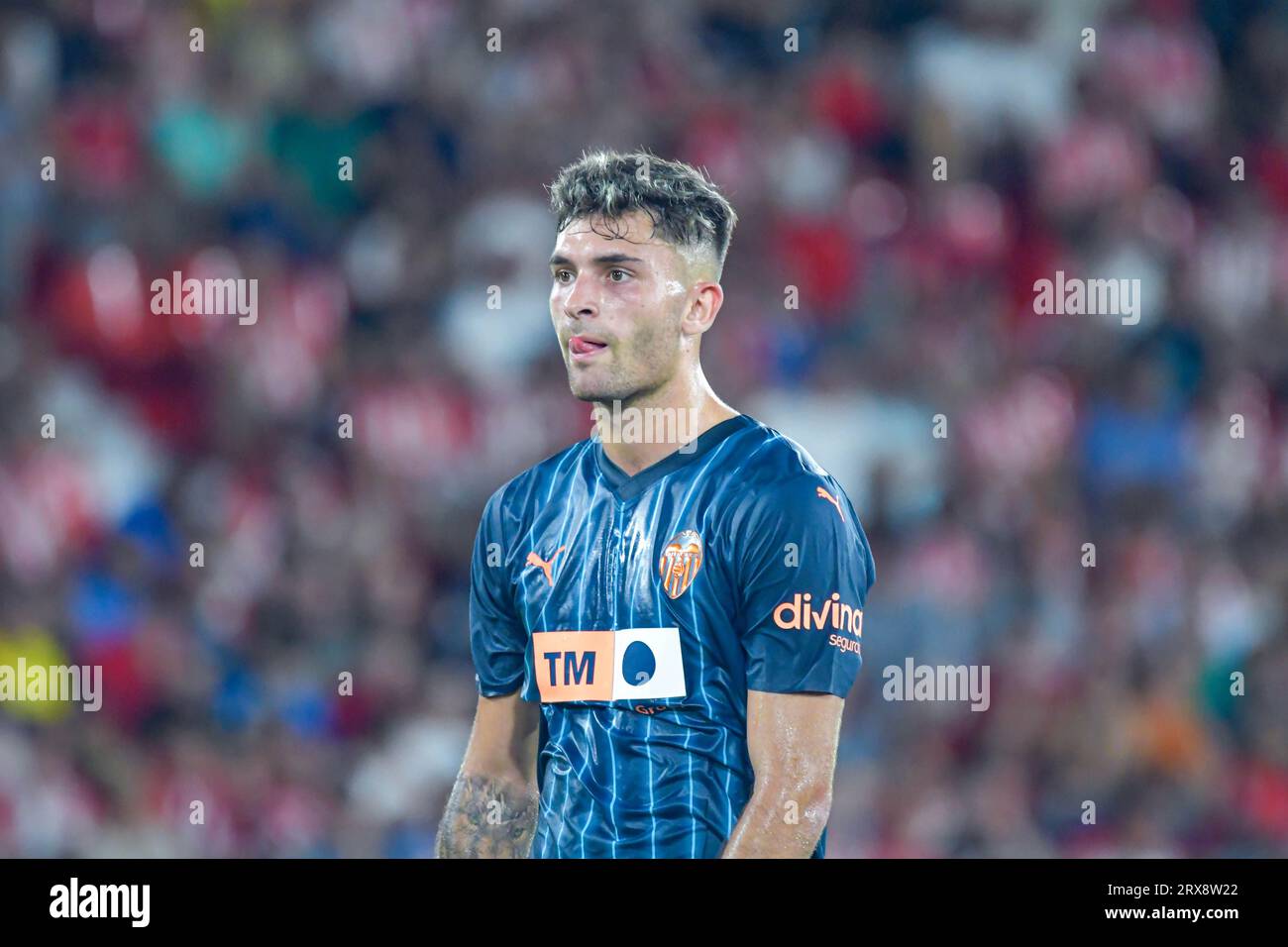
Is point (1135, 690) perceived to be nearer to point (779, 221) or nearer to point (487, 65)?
point (779, 221)

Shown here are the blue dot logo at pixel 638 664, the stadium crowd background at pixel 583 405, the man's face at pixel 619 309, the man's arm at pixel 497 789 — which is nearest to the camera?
the blue dot logo at pixel 638 664

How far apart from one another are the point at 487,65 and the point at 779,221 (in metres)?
1.91

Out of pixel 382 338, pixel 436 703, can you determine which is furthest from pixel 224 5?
pixel 436 703

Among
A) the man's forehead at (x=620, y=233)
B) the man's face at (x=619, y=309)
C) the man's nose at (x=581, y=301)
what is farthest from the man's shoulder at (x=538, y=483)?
the man's forehead at (x=620, y=233)

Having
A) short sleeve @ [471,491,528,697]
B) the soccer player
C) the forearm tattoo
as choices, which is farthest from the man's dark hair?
the forearm tattoo

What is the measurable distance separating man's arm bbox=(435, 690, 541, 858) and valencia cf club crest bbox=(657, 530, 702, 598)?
23.1 inches

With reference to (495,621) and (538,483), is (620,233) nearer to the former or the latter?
(538,483)

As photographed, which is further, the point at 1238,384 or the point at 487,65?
the point at 487,65

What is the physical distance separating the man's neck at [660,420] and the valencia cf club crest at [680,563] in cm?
24

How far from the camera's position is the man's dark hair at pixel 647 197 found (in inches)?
157

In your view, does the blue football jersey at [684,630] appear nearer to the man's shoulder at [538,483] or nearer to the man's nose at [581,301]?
the man's shoulder at [538,483]

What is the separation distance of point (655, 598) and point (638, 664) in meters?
0.15

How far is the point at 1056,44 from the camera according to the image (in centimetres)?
938

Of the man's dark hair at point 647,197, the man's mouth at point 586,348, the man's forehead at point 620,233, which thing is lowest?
the man's mouth at point 586,348
